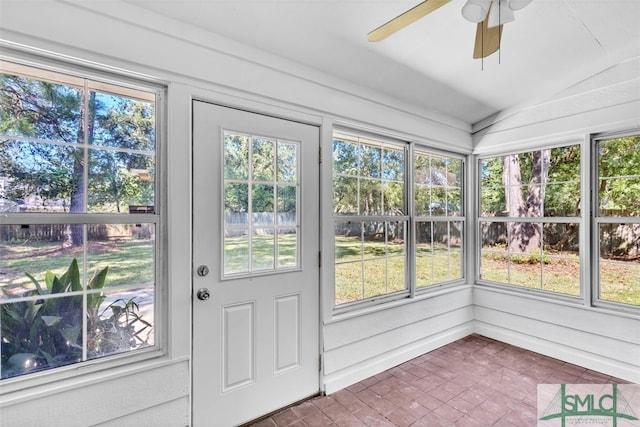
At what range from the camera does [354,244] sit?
8.71 ft

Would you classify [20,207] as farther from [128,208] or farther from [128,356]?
[128,356]

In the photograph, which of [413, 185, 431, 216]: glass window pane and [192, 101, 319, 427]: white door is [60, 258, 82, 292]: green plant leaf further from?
[413, 185, 431, 216]: glass window pane

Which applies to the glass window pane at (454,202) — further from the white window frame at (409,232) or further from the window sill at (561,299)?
the window sill at (561,299)

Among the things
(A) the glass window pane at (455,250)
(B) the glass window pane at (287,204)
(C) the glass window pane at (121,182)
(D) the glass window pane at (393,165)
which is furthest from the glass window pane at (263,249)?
(A) the glass window pane at (455,250)

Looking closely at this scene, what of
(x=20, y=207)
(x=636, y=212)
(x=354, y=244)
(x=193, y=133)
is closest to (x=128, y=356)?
(x=20, y=207)

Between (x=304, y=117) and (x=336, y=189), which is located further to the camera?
(x=336, y=189)

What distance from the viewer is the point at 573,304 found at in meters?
2.91

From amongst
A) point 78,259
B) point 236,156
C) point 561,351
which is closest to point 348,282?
point 236,156

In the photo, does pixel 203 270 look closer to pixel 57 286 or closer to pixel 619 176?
pixel 57 286

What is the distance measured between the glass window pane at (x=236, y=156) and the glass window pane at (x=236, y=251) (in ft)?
1.18

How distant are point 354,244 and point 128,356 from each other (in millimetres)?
1691

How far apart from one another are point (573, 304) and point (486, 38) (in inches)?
99.6

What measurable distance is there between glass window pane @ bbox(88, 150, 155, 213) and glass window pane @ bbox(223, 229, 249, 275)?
47cm

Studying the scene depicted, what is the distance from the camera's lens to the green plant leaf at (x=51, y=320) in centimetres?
151
